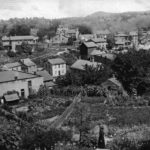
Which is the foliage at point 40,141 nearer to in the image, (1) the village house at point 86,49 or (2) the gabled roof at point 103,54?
(2) the gabled roof at point 103,54

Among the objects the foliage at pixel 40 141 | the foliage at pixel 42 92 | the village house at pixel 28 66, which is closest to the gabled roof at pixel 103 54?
the village house at pixel 28 66

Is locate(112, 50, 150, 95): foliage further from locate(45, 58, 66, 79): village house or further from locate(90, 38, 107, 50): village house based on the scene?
locate(90, 38, 107, 50): village house

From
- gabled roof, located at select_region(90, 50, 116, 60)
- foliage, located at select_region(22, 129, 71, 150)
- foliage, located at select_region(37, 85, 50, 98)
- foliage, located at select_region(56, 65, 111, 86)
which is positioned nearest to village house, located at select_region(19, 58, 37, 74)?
gabled roof, located at select_region(90, 50, 116, 60)

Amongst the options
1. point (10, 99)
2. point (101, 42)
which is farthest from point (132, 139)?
point (101, 42)

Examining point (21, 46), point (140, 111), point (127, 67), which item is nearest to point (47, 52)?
point (21, 46)

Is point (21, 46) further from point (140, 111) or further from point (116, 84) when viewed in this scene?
point (140, 111)

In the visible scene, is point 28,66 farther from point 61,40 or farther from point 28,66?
point 61,40
